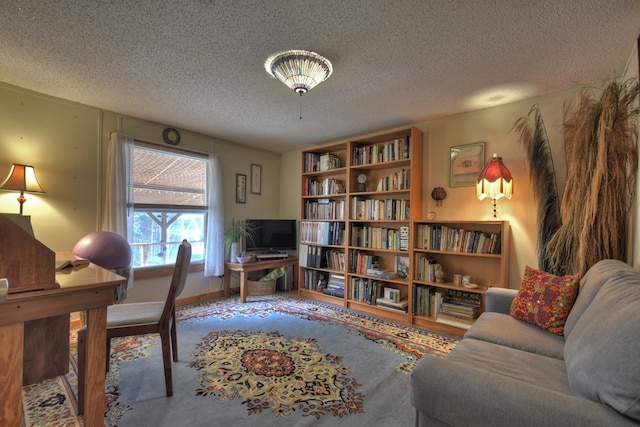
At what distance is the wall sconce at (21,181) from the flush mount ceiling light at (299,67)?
2.25 meters

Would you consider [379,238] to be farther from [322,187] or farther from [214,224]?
[214,224]

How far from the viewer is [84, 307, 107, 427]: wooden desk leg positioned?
133 centimetres

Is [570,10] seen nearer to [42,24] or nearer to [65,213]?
[42,24]

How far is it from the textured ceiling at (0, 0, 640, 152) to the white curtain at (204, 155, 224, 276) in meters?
1.10

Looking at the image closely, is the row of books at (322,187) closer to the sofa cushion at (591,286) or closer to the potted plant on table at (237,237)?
the potted plant on table at (237,237)

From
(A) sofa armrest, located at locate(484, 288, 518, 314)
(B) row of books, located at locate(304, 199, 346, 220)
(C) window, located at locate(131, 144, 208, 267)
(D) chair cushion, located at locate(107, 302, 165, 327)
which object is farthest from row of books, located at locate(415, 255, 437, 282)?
(C) window, located at locate(131, 144, 208, 267)

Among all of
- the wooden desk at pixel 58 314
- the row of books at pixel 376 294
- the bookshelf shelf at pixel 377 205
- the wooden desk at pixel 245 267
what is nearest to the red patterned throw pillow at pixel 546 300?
the bookshelf shelf at pixel 377 205

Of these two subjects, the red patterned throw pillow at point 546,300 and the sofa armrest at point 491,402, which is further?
the red patterned throw pillow at point 546,300

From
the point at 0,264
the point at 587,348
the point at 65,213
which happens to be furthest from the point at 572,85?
the point at 65,213

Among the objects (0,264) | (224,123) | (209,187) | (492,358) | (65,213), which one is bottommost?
(492,358)

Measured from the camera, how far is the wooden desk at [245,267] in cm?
379

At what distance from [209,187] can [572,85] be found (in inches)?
160

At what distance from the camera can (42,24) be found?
67.6 inches

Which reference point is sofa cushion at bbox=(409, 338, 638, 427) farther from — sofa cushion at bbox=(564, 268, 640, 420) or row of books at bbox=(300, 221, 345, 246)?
row of books at bbox=(300, 221, 345, 246)
